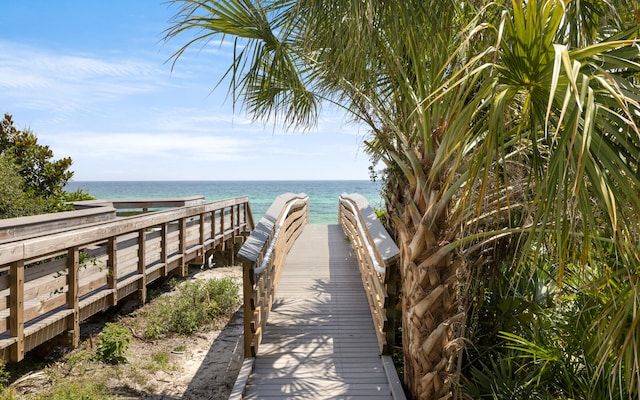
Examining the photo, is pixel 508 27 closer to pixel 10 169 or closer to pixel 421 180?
pixel 421 180

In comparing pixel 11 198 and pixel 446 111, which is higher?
pixel 446 111

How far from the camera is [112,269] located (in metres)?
5.95

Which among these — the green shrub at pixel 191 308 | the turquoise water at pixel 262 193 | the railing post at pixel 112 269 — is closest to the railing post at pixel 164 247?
the green shrub at pixel 191 308

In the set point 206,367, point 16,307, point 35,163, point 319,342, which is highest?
point 35,163

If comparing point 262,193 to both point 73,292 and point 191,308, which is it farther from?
point 73,292

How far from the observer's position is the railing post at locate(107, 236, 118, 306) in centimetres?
591

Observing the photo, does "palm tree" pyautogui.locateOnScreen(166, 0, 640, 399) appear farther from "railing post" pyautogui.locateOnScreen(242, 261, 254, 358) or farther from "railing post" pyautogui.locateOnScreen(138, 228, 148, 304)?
"railing post" pyautogui.locateOnScreen(138, 228, 148, 304)

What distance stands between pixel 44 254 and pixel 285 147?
289 feet

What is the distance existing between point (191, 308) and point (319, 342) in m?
2.90

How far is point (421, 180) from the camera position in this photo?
3811mm

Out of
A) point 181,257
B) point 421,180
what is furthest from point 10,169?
point 421,180

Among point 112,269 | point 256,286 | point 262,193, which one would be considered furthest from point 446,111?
point 262,193

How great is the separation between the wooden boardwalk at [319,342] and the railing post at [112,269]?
2.09m

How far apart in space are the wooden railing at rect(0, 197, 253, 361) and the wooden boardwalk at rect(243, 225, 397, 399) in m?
2.11
